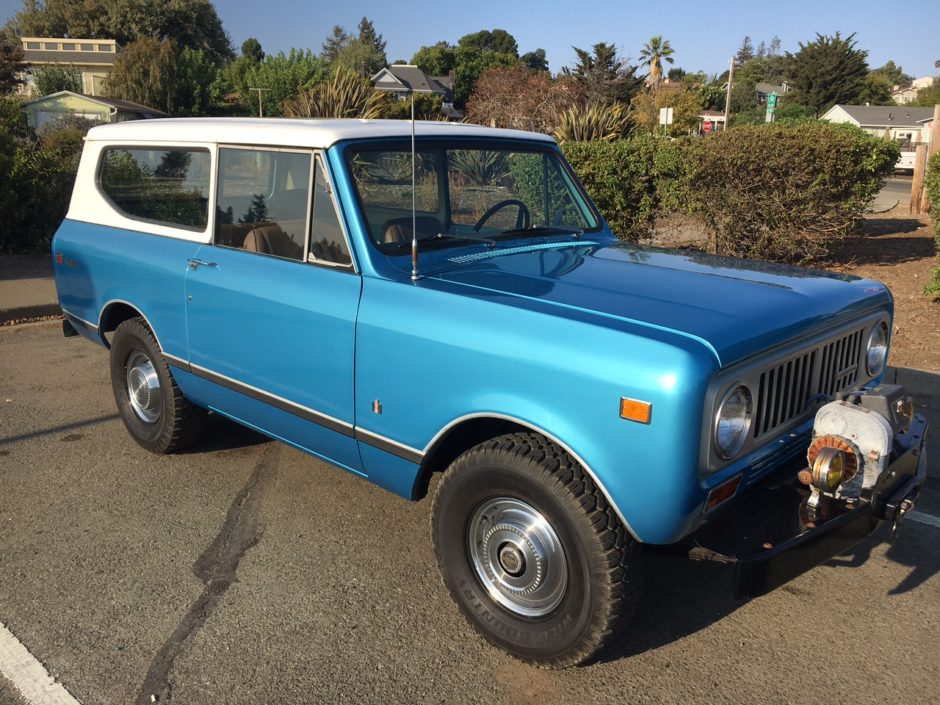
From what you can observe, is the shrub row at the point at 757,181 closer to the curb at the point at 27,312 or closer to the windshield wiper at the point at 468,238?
the windshield wiper at the point at 468,238

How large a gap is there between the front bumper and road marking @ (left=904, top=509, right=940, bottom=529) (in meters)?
1.32

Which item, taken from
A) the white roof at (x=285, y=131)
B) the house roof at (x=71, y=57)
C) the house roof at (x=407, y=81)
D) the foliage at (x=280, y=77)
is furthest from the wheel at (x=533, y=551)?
the house roof at (x=71, y=57)

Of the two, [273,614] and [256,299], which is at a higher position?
[256,299]

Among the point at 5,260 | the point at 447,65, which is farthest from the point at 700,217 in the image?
the point at 447,65

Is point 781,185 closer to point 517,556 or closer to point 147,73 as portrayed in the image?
point 517,556

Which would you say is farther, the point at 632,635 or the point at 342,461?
the point at 342,461

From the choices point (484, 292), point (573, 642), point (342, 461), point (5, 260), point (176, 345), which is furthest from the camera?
point (5, 260)

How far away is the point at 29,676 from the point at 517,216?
2872mm

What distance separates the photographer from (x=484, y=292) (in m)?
3.06

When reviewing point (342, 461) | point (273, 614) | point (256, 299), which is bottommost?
point (273, 614)

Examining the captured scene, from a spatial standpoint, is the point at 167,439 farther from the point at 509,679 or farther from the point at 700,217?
the point at 700,217

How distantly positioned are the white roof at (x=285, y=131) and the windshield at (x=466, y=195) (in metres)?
0.10

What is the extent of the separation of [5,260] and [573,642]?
34.3ft

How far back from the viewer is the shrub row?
8.84 m
